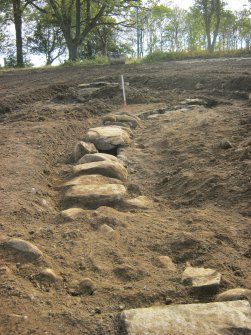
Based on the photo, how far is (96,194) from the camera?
→ 417 centimetres

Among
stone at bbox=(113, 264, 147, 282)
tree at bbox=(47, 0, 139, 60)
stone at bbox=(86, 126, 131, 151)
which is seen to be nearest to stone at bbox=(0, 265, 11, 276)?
stone at bbox=(113, 264, 147, 282)

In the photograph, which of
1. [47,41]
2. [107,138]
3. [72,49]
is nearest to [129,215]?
[107,138]

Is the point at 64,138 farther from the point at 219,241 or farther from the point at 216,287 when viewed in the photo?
the point at 216,287

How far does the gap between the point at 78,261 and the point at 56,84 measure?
23.2 feet

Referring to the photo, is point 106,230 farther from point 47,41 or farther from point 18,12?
point 47,41

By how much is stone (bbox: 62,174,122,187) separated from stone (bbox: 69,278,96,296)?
181cm

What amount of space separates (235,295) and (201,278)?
0.27 meters

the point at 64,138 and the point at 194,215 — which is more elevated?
the point at 64,138

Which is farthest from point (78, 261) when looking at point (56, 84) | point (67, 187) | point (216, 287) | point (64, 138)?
point (56, 84)

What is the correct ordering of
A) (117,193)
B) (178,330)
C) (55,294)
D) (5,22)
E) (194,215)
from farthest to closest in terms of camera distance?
(5,22) < (117,193) < (194,215) < (55,294) < (178,330)

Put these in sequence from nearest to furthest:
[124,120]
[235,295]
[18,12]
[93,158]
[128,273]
Result: [235,295] < [128,273] < [93,158] < [124,120] < [18,12]

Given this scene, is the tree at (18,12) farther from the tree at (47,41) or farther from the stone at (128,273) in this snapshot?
the stone at (128,273)

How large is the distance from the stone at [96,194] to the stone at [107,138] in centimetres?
155

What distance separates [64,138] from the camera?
6309 mm
